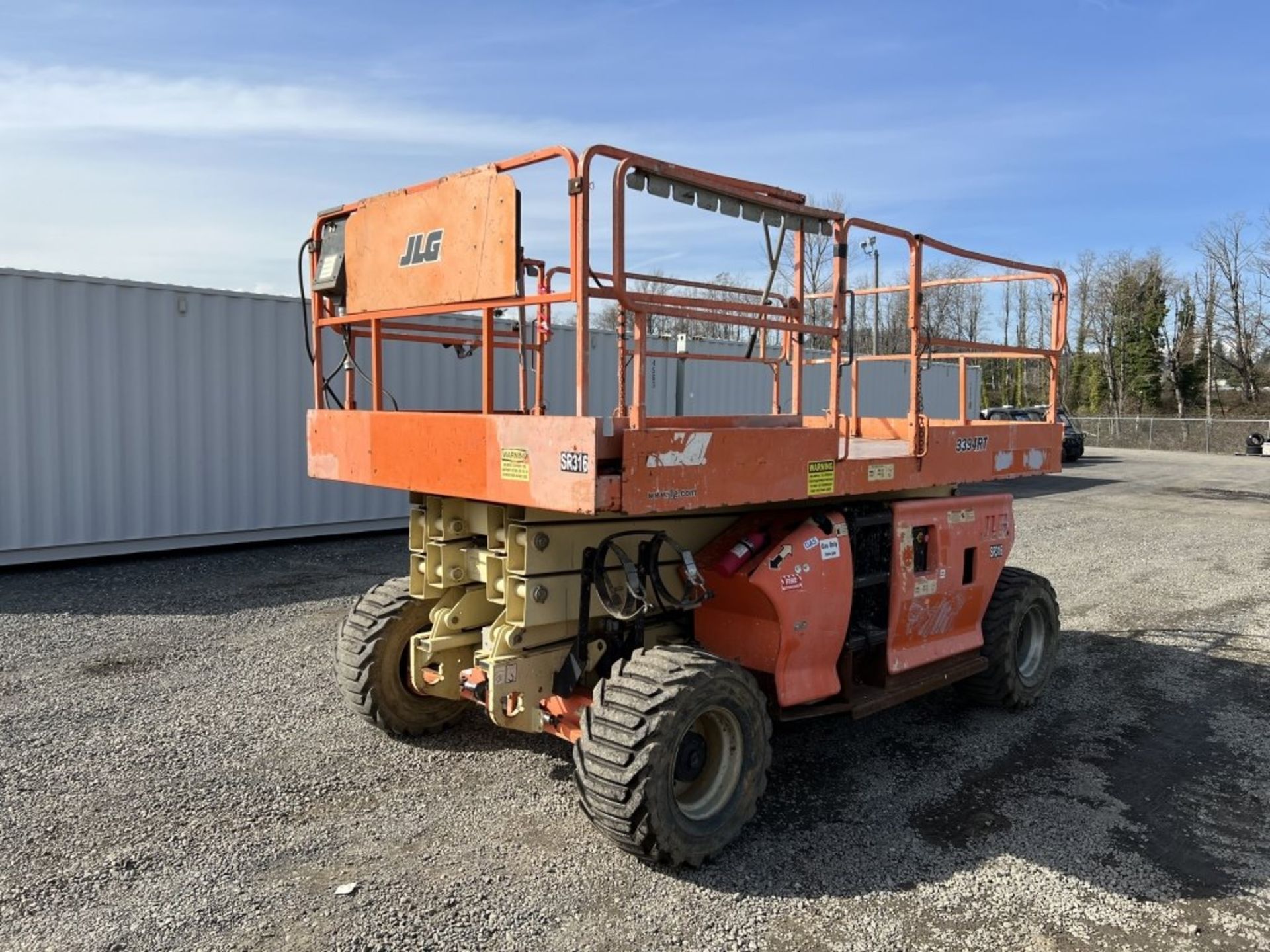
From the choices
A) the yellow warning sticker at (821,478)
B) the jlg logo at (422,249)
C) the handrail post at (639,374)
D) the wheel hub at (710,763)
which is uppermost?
the jlg logo at (422,249)

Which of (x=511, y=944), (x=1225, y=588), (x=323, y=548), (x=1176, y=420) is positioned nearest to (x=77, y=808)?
(x=511, y=944)

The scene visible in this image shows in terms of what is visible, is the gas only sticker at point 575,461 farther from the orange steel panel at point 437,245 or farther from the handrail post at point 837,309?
the handrail post at point 837,309

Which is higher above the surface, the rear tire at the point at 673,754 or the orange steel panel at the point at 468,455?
the orange steel panel at the point at 468,455

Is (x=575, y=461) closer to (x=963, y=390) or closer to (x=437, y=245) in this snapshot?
(x=437, y=245)

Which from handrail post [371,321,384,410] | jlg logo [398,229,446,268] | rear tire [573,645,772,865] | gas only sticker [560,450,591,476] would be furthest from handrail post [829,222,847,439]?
handrail post [371,321,384,410]

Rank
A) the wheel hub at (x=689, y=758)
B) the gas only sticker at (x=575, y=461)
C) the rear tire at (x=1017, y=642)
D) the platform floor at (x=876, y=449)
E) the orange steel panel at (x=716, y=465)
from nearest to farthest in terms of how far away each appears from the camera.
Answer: the gas only sticker at (x=575, y=461)
the orange steel panel at (x=716, y=465)
the wheel hub at (x=689, y=758)
the platform floor at (x=876, y=449)
the rear tire at (x=1017, y=642)

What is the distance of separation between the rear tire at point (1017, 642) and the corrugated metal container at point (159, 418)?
4026 millimetres

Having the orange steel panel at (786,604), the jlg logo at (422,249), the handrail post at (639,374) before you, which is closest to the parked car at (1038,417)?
the orange steel panel at (786,604)

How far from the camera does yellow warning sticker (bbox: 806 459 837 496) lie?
13.1 ft

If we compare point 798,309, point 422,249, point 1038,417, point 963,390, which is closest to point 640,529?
point 798,309

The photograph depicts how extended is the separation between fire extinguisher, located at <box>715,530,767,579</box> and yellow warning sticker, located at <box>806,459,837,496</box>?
0.35m

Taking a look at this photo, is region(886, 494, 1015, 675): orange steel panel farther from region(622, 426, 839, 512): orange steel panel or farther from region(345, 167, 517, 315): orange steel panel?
region(345, 167, 517, 315): orange steel panel

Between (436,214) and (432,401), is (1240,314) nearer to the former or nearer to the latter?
(432,401)

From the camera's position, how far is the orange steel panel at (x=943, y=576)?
4.82 m
